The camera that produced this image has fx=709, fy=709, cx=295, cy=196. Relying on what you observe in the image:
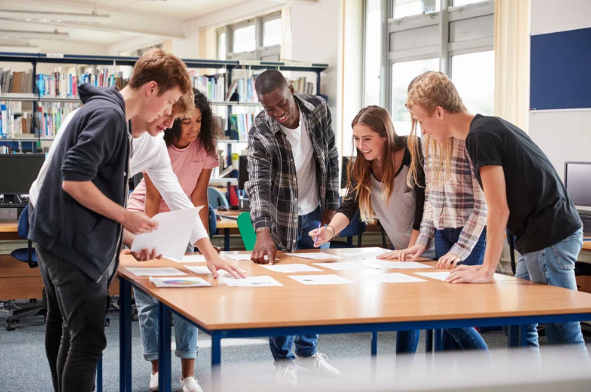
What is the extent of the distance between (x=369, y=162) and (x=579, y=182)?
2373 millimetres

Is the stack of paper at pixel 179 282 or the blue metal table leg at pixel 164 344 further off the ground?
the stack of paper at pixel 179 282

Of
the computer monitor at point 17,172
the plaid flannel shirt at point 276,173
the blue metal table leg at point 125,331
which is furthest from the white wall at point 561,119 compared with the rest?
the computer monitor at point 17,172

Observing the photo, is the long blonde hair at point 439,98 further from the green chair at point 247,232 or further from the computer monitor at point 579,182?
the computer monitor at point 579,182

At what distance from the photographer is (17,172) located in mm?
5512

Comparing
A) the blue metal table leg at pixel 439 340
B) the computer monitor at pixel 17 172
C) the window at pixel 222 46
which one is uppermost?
the window at pixel 222 46

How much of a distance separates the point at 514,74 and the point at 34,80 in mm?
5051

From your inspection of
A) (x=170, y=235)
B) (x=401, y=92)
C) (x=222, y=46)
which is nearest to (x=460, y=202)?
(x=170, y=235)

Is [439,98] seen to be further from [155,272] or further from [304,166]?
[155,272]

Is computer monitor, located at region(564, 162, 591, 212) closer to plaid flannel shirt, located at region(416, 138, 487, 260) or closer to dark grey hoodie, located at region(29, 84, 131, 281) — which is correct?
plaid flannel shirt, located at region(416, 138, 487, 260)

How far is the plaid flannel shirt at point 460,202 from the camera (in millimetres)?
2590

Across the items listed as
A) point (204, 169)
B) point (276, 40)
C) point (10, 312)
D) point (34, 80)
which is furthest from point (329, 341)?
point (276, 40)

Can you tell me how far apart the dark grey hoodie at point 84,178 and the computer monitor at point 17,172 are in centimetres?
375

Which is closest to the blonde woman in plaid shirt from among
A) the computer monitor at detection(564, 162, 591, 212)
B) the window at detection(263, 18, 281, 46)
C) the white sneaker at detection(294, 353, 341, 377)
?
the white sneaker at detection(294, 353, 341, 377)

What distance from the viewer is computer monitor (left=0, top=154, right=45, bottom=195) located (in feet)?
18.0
